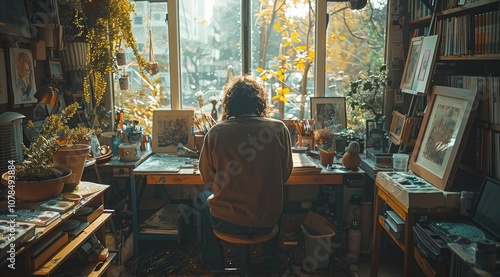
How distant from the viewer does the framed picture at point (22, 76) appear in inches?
99.3

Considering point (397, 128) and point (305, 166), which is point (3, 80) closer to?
point (305, 166)

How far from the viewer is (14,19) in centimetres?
244

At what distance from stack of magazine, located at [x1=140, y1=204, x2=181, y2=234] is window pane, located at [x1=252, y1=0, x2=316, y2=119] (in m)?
1.26

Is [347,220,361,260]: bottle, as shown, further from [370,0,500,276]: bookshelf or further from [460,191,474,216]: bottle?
[460,191,474,216]: bottle

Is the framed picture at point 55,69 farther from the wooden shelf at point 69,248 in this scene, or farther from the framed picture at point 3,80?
the wooden shelf at point 69,248

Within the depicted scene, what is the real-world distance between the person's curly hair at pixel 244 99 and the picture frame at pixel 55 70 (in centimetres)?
128

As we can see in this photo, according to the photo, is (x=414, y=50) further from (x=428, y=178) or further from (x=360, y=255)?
(x=360, y=255)

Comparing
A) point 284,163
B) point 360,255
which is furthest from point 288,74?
point 360,255

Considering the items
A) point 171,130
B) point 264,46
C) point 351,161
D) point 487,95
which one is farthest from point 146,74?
point 487,95

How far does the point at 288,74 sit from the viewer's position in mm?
3730

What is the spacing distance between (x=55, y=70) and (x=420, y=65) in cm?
253

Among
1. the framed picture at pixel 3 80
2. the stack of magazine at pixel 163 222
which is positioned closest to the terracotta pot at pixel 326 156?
the stack of magazine at pixel 163 222

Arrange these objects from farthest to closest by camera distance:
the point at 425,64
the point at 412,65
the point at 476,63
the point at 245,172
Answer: the point at 412,65 < the point at 425,64 < the point at 476,63 < the point at 245,172

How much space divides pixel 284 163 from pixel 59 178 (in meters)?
1.23
